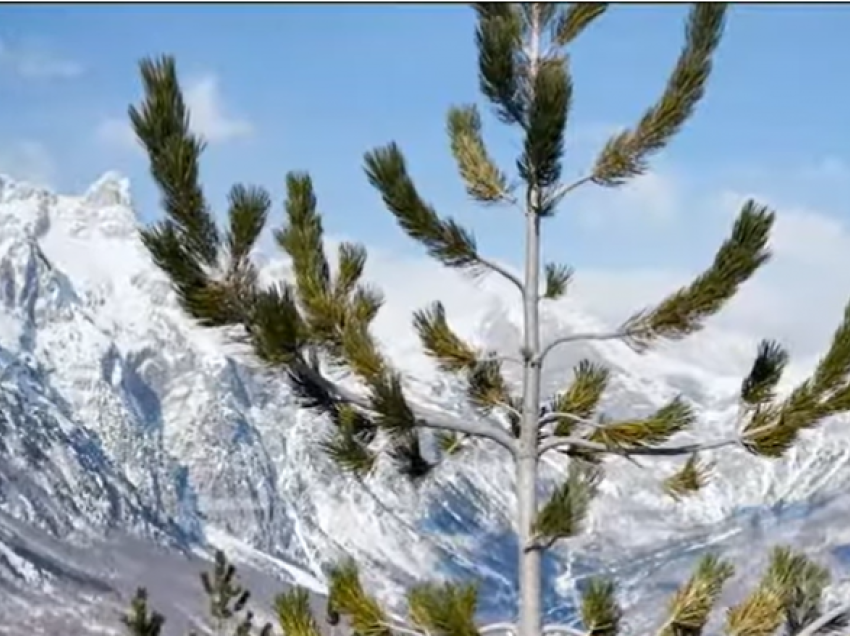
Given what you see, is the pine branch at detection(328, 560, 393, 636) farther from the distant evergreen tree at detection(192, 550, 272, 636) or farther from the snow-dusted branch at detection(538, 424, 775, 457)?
the distant evergreen tree at detection(192, 550, 272, 636)

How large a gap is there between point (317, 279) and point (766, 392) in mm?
3236

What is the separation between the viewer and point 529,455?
12062 millimetres

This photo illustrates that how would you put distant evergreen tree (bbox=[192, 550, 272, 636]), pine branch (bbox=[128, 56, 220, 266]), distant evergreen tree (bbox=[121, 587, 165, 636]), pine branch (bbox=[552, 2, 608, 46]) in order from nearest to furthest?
pine branch (bbox=[128, 56, 220, 266]) < pine branch (bbox=[552, 2, 608, 46]) < distant evergreen tree (bbox=[121, 587, 165, 636]) < distant evergreen tree (bbox=[192, 550, 272, 636])

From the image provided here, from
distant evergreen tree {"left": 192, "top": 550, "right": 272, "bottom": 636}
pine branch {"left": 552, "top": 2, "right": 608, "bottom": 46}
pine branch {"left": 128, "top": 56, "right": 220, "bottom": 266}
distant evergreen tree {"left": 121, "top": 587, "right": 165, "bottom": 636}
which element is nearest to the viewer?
pine branch {"left": 128, "top": 56, "right": 220, "bottom": 266}

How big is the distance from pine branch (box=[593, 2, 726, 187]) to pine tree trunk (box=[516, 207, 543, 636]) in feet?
2.19

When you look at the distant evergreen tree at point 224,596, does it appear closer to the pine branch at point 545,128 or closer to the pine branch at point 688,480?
the pine branch at point 688,480

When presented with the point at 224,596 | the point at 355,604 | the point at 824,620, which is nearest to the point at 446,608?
the point at 355,604

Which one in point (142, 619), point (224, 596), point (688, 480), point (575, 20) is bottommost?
point (688, 480)

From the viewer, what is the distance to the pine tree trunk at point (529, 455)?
11.6 m

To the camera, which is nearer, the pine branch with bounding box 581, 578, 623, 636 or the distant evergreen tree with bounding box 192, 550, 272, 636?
the pine branch with bounding box 581, 578, 623, 636

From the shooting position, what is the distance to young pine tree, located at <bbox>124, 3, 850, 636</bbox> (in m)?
11.4

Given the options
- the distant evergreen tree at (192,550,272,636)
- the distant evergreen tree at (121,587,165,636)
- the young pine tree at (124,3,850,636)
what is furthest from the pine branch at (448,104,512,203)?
the distant evergreen tree at (192,550,272,636)

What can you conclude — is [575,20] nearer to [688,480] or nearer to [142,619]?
[688,480]

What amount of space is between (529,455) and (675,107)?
8.78 ft
